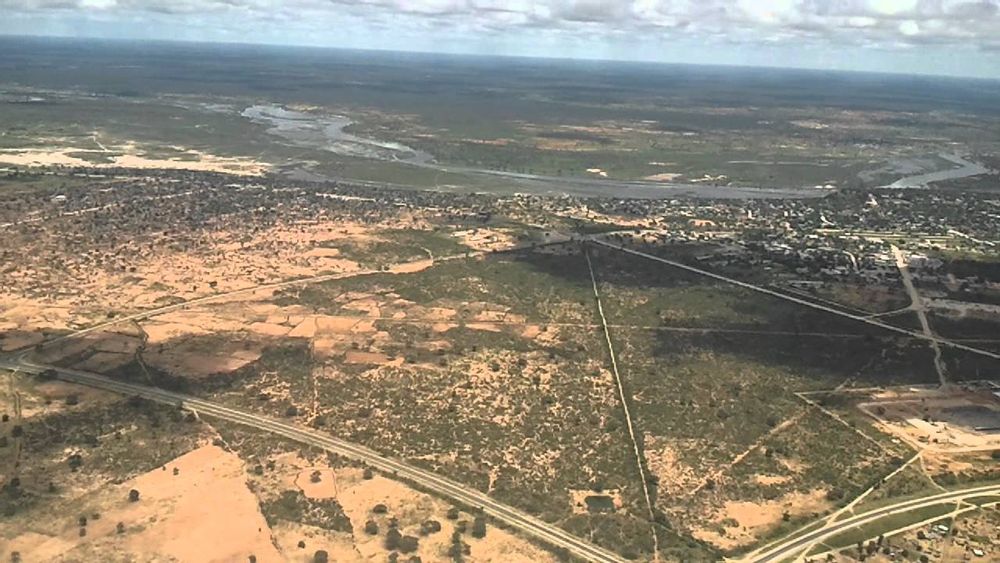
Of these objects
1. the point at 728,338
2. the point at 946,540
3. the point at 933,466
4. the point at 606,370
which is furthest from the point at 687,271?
the point at 946,540

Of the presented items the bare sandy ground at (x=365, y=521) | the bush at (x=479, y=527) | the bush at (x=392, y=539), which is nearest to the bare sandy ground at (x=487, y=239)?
the bare sandy ground at (x=365, y=521)

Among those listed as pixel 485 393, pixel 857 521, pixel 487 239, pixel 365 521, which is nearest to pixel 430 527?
pixel 365 521

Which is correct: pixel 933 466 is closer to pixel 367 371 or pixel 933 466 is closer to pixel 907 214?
pixel 367 371

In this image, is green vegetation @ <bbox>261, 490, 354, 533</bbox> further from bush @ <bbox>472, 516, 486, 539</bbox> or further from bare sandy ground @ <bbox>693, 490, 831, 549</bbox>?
bare sandy ground @ <bbox>693, 490, 831, 549</bbox>

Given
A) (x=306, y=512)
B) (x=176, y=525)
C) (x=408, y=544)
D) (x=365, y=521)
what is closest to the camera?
(x=408, y=544)

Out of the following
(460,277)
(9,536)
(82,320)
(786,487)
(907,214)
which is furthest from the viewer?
(907,214)

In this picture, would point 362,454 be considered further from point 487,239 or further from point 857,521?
point 487,239
